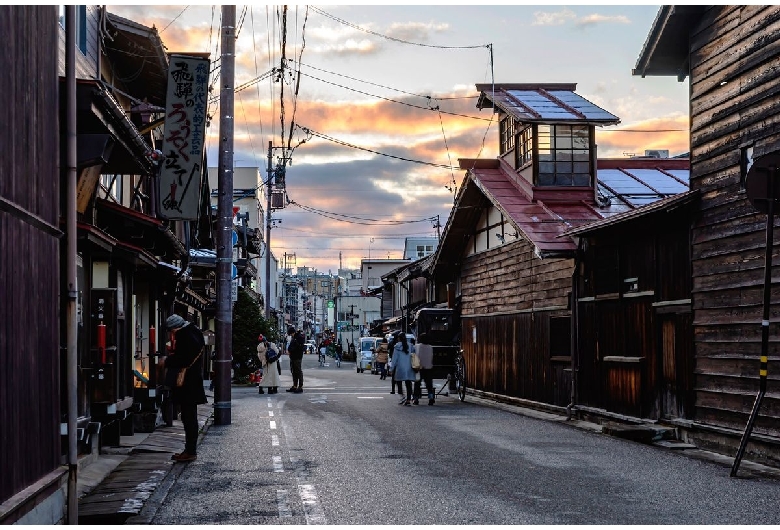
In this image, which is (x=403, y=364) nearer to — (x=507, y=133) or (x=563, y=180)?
(x=563, y=180)

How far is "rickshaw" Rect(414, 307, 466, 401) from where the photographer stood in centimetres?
3016

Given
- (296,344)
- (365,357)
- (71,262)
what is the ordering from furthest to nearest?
(365,357) < (296,344) < (71,262)

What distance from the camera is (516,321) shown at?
25844mm

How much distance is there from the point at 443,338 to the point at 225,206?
563 inches

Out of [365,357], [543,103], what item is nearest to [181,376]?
[543,103]

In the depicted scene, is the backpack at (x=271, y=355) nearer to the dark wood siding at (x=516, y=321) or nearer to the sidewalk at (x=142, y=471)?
the dark wood siding at (x=516, y=321)

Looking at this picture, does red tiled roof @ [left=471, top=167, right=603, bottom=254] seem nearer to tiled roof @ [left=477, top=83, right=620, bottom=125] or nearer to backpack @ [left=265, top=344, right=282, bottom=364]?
tiled roof @ [left=477, top=83, right=620, bottom=125]

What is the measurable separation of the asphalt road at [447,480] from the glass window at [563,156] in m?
8.63

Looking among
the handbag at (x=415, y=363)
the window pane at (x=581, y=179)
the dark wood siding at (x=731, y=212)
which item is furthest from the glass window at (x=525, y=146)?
the dark wood siding at (x=731, y=212)

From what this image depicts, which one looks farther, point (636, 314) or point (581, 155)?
point (581, 155)

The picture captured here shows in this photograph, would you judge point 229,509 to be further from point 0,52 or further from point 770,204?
point 770,204

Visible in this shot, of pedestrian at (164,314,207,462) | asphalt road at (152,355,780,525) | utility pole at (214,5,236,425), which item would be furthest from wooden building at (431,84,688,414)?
pedestrian at (164,314,207,462)

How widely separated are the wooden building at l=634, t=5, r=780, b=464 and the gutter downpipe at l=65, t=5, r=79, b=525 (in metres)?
9.00

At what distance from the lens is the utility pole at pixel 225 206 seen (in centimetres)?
1989
